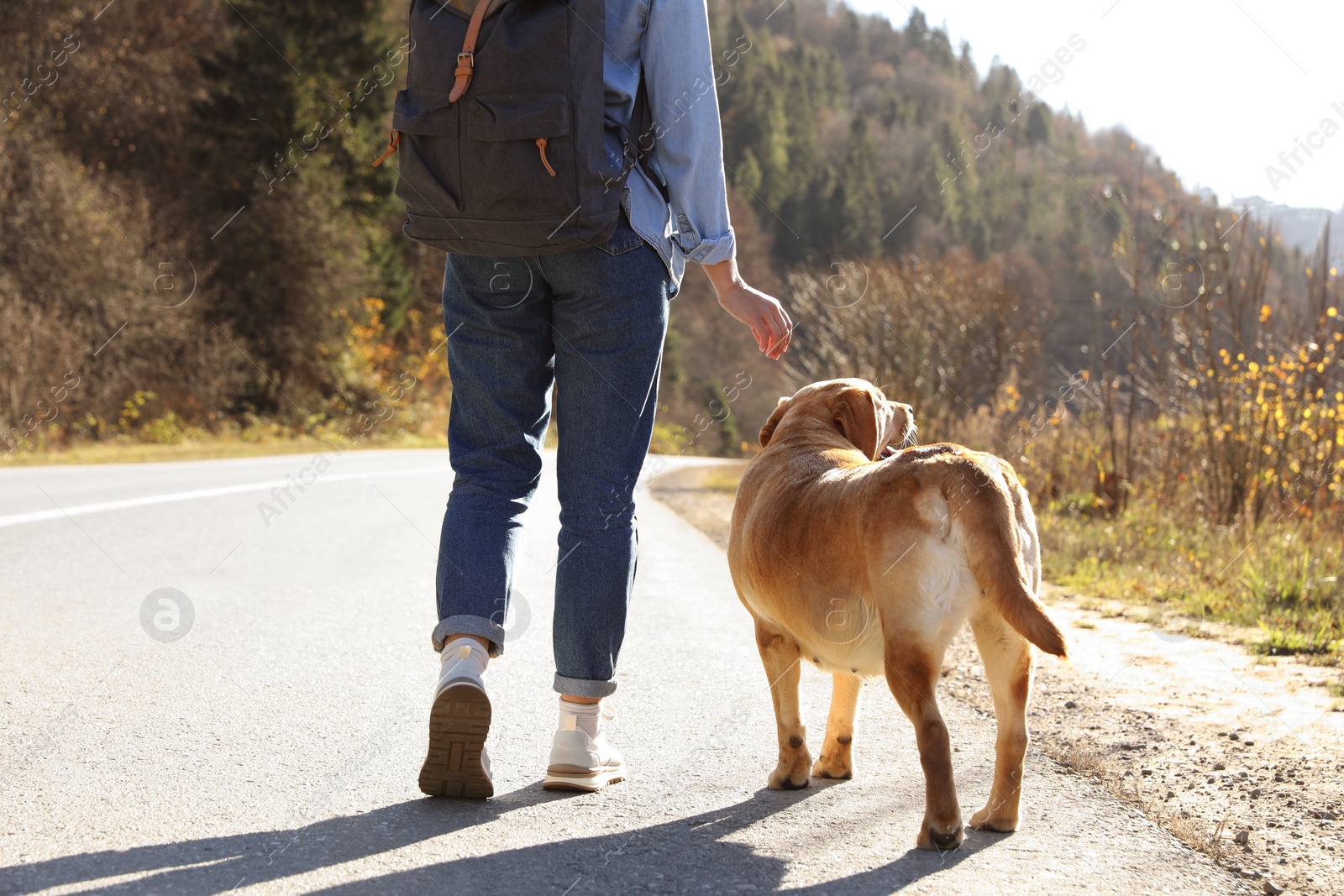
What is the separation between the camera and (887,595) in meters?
2.36

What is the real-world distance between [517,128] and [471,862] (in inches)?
58.8

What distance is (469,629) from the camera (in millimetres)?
2553

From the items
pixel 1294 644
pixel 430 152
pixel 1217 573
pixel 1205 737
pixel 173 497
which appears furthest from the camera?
pixel 173 497

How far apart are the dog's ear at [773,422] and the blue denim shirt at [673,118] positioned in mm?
851

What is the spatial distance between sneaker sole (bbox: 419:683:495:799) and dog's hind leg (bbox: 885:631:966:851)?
0.88 metres

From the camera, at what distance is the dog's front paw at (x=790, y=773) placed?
8.97 feet

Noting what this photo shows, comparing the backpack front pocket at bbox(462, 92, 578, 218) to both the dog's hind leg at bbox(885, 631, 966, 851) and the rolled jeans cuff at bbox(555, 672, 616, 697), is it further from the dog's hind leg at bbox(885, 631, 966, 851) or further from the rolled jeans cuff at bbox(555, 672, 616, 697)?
the dog's hind leg at bbox(885, 631, 966, 851)

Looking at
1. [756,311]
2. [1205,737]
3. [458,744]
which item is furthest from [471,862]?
[1205,737]

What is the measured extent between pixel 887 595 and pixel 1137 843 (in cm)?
73

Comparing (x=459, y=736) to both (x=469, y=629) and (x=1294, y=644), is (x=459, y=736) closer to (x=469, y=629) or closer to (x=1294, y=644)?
(x=469, y=629)

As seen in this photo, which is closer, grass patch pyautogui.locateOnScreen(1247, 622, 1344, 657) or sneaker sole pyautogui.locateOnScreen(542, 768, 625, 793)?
sneaker sole pyautogui.locateOnScreen(542, 768, 625, 793)

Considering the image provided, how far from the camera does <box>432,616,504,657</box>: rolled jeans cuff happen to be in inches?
101

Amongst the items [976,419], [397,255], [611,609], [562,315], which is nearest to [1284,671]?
[611,609]

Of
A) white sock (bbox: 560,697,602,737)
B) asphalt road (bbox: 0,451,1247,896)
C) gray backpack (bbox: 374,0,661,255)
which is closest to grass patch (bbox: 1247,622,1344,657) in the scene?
asphalt road (bbox: 0,451,1247,896)
